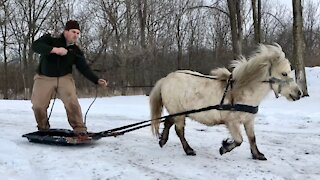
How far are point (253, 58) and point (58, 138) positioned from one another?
10.2 feet

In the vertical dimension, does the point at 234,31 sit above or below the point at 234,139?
above

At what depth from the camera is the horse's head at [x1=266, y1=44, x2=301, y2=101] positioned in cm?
563

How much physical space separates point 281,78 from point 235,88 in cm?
62

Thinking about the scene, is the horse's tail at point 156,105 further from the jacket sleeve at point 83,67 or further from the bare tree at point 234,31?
the bare tree at point 234,31

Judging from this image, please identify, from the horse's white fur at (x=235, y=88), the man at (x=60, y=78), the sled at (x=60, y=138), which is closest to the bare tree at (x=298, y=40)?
the horse's white fur at (x=235, y=88)

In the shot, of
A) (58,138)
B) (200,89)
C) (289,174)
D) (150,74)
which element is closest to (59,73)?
(58,138)

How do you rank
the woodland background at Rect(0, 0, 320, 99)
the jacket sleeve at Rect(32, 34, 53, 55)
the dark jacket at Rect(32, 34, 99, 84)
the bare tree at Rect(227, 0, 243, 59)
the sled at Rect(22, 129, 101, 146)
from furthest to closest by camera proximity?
1. the woodland background at Rect(0, 0, 320, 99)
2. the bare tree at Rect(227, 0, 243, 59)
3. the dark jacket at Rect(32, 34, 99, 84)
4. the sled at Rect(22, 129, 101, 146)
5. the jacket sleeve at Rect(32, 34, 53, 55)

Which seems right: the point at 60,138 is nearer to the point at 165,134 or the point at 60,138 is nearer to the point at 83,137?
the point at 83,137

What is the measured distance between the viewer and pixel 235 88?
18.9 feet

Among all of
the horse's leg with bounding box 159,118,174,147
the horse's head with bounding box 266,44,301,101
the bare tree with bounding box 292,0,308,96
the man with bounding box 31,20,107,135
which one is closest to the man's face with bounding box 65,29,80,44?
the man with bounding box 31,20,107,135

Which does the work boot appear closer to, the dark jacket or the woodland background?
the dark jacket

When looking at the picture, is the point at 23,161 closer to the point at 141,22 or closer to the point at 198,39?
the point at 141,22

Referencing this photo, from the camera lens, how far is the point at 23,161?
213 inches

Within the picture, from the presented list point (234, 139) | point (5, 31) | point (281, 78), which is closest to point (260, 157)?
point (234, 139)
